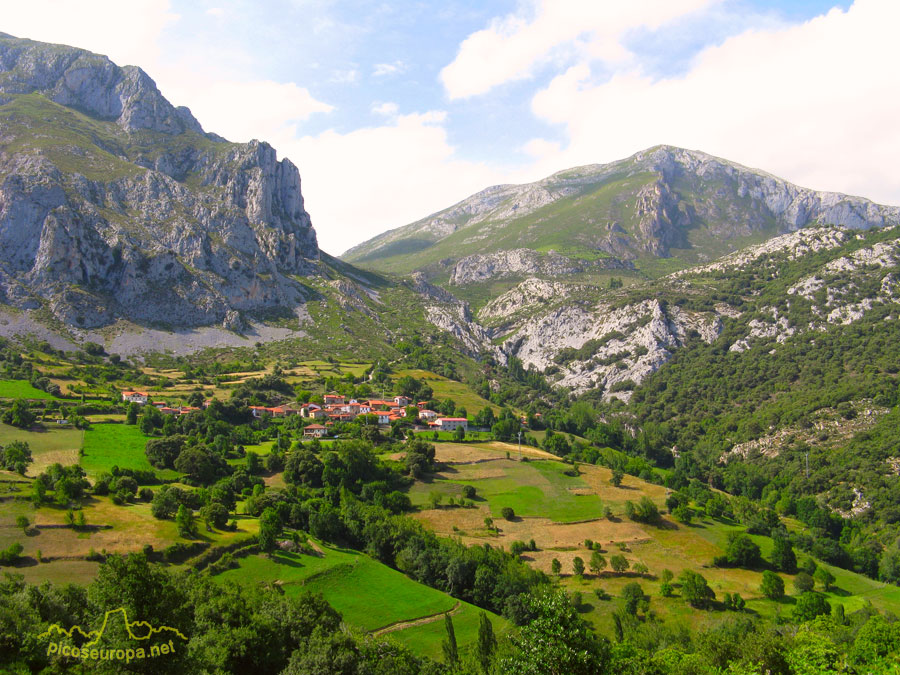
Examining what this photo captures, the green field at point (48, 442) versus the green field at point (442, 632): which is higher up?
the green field at point (48, 442)

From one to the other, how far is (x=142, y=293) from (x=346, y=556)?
11597cm

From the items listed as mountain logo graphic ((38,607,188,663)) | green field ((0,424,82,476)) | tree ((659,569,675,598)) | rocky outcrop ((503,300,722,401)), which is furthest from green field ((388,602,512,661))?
rocky outcrop ((503,300,722,401))

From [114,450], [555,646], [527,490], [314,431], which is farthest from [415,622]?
[314,431]

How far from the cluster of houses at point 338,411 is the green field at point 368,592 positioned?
130 feet

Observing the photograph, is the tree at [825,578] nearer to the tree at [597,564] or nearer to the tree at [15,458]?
the tree at [597,564]

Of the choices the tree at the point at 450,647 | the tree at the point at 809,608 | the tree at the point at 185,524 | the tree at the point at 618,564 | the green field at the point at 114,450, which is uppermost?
the green field at the point at 114,450

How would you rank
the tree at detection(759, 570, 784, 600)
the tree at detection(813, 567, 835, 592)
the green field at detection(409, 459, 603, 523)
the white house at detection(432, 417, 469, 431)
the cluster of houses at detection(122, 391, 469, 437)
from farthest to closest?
the white house at detection(432, 417, 469, 431) → the cluster of houses at detection(122, 391, 469, 437) → the green field at detection(409, 459, 603, 523) → the tree at detection(813, 567, 835, 592) → the tree at detection(759, 570, 784, 600)

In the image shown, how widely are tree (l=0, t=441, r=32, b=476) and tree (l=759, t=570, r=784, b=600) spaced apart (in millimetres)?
76166

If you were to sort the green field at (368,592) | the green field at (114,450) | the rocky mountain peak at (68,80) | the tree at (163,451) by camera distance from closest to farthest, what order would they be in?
the green field at (368,592) < the green field at (114,450) < the tree at (163,451) < the rocky mountain peak at (68,80)

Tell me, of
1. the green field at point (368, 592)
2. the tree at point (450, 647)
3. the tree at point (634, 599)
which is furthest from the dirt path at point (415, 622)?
the tree at point (634, 599)

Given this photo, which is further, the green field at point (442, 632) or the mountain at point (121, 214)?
the mountain at point (121, 214)

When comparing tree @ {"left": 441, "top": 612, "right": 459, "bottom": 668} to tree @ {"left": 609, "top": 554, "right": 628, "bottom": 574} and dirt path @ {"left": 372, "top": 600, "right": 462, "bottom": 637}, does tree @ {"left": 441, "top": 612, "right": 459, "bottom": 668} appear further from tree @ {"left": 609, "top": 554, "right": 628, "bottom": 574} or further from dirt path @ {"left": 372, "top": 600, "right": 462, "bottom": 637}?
tree @ {"left": 609, "top": 554, "right": 628, "bottom": 574}

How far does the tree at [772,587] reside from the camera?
59.8 meters

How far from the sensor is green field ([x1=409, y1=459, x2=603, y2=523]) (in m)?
75.1
